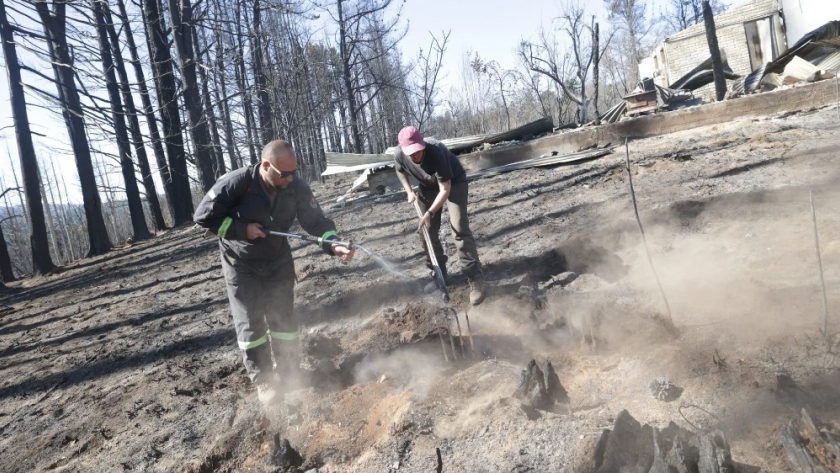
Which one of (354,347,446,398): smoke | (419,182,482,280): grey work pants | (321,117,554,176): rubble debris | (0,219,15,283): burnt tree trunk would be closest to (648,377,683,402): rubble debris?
(354,347,446,398): smoke

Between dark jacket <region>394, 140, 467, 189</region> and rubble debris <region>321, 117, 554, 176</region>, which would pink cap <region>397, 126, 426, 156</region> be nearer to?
dark jacket <region>394, 140, 467, 189</region>

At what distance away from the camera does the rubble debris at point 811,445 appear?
2188 millimetres

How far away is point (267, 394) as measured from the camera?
13.5 feet

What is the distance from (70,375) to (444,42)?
18.2 meters

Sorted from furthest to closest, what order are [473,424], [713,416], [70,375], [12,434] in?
[70,375] < [12,434] < [473,424] < [713,416]

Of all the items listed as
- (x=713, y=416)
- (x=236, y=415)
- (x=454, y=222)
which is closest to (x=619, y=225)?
(x=454, y=222)

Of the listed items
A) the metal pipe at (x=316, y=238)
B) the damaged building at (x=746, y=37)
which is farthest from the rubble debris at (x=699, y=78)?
the metal pipe at (x=316, y=238)

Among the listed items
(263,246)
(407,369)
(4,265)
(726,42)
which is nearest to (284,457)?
(407,369)

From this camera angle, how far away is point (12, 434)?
4.60m

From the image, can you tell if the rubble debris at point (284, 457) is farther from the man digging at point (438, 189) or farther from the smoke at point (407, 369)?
the man digging at point (438, 189)

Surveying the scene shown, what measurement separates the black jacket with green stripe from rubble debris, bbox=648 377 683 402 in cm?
264

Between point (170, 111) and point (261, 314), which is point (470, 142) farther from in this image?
point (261, 314)

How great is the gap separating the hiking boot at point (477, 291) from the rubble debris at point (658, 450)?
8.98 feet

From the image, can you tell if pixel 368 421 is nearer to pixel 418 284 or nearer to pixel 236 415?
pixel 236 415
